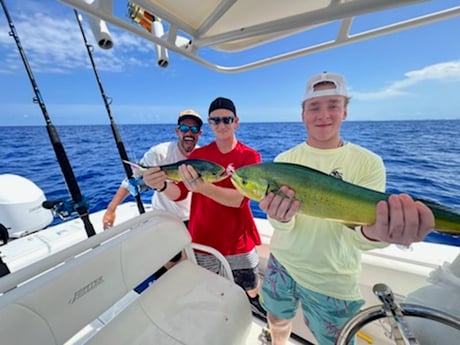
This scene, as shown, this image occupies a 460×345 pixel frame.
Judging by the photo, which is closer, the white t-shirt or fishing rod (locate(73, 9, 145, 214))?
the white t-shirt

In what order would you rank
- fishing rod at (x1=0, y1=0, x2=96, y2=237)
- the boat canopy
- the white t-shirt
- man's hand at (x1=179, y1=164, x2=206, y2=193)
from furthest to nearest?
the white t-shirt, fishing rod at (x1=0, y1=0, x2=96, y2=237), man's hand at (x1=179, y1=164, x2=206, y2=193), the boat canopy

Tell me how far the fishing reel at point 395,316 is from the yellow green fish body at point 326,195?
24 centimetres

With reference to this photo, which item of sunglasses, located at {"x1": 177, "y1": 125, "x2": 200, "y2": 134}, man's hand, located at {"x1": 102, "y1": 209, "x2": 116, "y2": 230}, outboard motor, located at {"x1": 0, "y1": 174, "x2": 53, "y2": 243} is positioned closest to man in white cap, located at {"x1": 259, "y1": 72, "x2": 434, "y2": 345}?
sunglasses, located at {"x1": 177, "y1": 125, "x2": 200, "y2": 134}

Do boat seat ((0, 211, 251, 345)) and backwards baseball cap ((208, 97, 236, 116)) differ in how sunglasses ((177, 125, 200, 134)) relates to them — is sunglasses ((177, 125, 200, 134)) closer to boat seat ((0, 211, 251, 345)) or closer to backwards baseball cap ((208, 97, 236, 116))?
backwards baseball cap ((208, 97, 236, 116))

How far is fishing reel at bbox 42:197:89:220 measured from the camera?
1.63 metres

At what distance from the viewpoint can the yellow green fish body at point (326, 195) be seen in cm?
73

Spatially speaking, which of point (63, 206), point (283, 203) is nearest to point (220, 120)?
point (283, 203)

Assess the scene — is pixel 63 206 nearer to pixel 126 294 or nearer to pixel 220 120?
pixel 126 294

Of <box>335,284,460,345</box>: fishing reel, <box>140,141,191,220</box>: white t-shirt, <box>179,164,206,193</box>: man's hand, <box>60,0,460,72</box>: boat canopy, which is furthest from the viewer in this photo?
<box>140,141,191,220</box>: white t-shirt

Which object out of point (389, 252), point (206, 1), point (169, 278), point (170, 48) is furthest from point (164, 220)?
point (389, 252)

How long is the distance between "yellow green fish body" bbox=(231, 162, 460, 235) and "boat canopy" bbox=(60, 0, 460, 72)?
0.64 m

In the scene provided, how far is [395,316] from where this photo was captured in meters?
0.73

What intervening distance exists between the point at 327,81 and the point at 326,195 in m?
0.63

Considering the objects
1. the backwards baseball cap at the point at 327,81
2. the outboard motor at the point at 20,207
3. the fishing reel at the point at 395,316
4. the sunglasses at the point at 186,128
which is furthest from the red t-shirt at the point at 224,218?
the outboard motor at the point at 20,207
